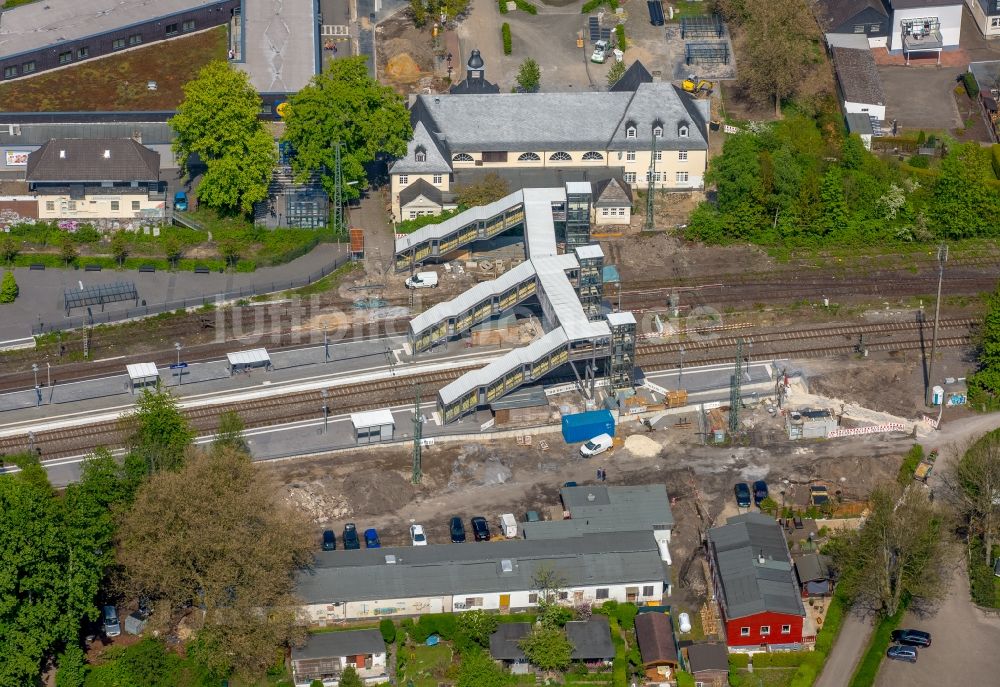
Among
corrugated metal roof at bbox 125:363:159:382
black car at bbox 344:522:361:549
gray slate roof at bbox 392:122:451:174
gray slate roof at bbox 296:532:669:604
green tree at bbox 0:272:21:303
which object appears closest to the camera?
gray slate roof at bbox 296:532:669:604

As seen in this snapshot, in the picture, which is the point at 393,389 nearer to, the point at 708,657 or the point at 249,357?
the point at 249,357

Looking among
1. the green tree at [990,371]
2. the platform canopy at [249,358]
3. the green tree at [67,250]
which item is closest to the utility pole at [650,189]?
the green tree at [990,371]

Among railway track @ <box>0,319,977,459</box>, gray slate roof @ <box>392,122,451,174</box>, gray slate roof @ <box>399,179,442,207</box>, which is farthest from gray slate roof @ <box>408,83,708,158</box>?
railway track @ <box>0,319,977,459</box>

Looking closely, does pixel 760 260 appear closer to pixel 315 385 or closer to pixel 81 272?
pixel 315 385

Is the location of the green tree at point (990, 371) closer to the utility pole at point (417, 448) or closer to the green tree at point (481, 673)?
the utility pole at point (417, 448)

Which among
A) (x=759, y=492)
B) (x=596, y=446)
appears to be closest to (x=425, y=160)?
(x=596, y=446)

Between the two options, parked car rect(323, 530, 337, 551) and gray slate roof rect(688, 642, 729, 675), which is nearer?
gray slate roof rect(688, 642, 729, 675)

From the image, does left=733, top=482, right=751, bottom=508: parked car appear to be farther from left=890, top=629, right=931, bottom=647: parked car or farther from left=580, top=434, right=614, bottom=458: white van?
left=890, top=629, right=931, bottom=647: parked car
